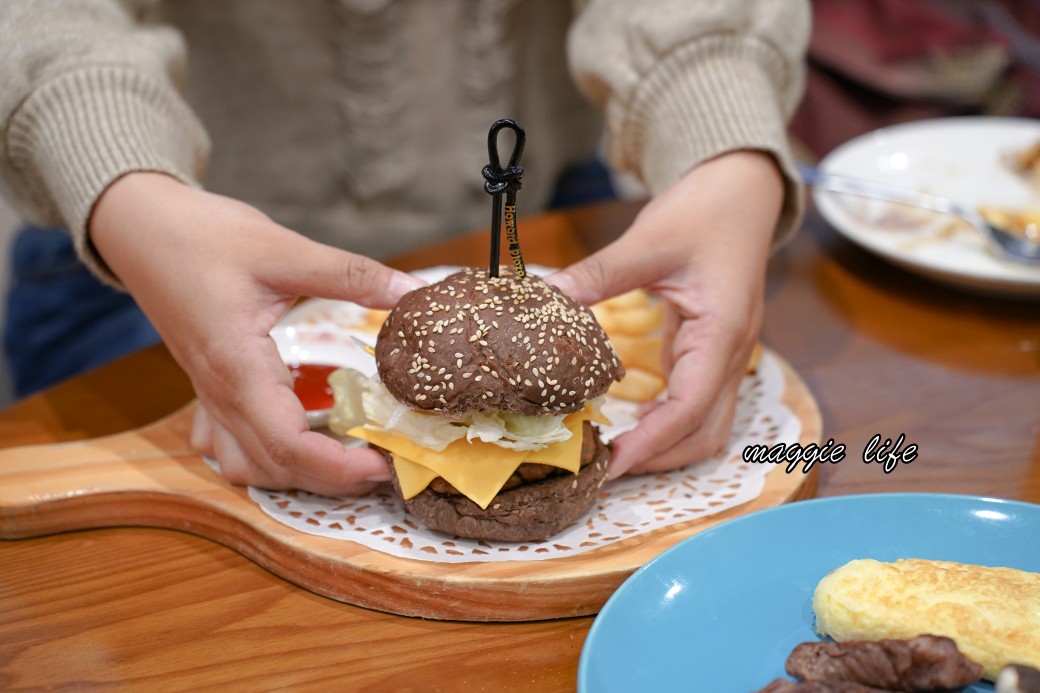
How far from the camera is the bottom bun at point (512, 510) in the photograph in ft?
6.18

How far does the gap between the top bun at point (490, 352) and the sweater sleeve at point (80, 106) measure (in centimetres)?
80

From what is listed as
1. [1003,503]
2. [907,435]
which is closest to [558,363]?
[1003,503]

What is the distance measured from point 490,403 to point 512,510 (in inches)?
9.5

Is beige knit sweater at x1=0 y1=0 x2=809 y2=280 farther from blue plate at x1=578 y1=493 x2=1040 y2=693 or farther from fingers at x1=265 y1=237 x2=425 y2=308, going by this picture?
blue plate at x1=578 y1=493 x2=1040 y2=693

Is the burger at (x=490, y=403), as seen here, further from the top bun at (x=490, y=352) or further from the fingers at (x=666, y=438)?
the fingers at (x=666, y=438)

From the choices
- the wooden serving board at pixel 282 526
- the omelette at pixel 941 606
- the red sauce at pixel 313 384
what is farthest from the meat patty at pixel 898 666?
the red sauce at pixel 313 384

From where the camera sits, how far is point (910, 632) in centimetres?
155

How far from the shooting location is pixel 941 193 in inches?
138

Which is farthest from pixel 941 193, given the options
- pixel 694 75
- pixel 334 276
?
pixel 334 276

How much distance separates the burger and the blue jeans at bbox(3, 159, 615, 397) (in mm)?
1521

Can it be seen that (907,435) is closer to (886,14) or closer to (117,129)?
(117,129)

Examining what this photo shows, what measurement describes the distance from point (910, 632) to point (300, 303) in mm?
1966

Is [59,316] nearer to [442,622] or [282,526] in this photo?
[282,526]

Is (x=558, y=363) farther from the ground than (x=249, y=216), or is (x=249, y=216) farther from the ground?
(x=249, y=216)
